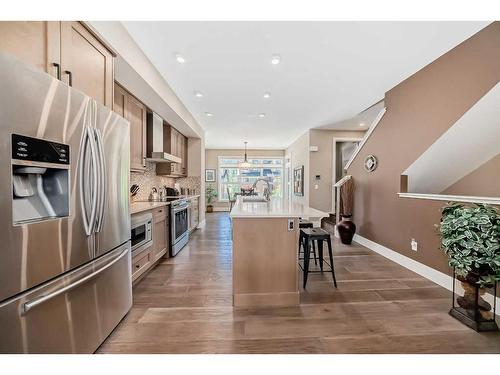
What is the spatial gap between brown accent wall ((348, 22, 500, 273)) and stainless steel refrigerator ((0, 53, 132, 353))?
349 centimetres

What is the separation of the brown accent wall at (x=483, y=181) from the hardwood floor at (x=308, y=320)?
1385mm

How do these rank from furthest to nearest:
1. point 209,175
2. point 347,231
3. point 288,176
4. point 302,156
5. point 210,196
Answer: point 209,175
point 210,196
point 288,176
point 302,156
point 347,231

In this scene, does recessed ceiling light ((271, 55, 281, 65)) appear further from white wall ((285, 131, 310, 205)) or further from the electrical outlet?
white wall ((285, 131, 310, 205))

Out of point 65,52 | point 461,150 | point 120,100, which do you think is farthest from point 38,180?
point 461,150

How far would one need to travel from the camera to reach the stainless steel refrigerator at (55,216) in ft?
3.36

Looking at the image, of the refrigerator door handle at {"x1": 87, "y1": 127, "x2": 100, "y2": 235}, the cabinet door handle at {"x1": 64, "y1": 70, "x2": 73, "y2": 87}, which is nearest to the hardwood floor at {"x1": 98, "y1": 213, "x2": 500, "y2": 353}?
the refrigerator door handle at {"x1": 87, "y1": 127, "x2": 100, "y2": 235}

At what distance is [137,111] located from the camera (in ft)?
11.2

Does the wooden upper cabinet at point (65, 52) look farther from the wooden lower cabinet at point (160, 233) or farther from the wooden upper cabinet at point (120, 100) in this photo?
the wooden lower cabinet at point (160, 233)

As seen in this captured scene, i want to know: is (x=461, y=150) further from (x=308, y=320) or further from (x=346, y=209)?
(x=308, y=320)

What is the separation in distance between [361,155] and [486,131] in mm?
1892

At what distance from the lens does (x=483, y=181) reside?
297 cm

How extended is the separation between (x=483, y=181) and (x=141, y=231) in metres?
4.38

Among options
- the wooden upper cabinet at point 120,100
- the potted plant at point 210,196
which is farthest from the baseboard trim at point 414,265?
the potted plant at point 210,196

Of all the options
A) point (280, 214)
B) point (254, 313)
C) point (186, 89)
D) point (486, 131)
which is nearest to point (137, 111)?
point (186, 89)
